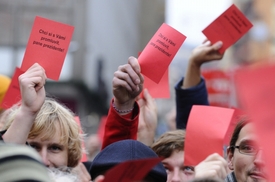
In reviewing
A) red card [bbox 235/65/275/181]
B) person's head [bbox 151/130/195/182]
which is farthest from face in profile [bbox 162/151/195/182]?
red card [bbox 235/65/275/181]

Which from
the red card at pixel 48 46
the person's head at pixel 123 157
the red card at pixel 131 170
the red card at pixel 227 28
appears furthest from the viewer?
the red card at pixel 227 28

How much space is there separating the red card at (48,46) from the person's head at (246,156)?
0.85 meters

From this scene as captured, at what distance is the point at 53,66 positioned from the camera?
3.62 meters

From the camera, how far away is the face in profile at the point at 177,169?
149 inches

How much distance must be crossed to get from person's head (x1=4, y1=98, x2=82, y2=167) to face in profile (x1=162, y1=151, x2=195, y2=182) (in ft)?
1.46

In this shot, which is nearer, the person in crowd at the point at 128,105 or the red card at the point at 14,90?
the person in crowd at the point at 128,105

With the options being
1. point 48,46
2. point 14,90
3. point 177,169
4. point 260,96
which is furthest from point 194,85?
point 260,96

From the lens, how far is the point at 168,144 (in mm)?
3959

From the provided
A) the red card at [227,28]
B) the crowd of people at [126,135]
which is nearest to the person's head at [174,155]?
the crowd of people at [126,135]

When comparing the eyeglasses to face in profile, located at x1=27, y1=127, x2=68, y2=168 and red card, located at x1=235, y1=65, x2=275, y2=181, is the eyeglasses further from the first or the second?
red card, located at x1=235, y1=65, x2=275, y2=181

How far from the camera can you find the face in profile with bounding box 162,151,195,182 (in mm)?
3787

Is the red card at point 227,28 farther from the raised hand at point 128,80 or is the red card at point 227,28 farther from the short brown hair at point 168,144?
the raised hand at point 128,80

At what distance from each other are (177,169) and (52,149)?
0.63m

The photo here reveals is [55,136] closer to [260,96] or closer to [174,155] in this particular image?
[174,155]
